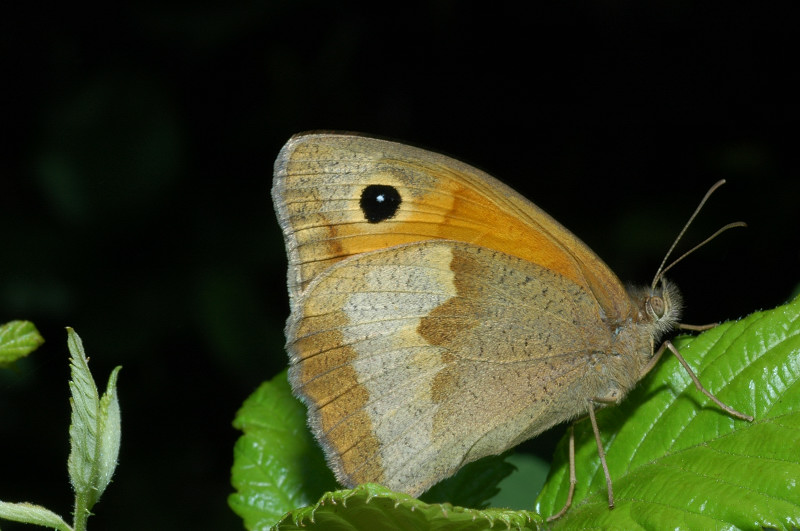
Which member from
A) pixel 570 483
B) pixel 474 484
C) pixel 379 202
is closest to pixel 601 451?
pixel 570 483

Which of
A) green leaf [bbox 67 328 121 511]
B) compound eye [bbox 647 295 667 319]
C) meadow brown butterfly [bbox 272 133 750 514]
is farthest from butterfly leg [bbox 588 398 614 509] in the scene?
green leaf [bbox 67 328 121 511]

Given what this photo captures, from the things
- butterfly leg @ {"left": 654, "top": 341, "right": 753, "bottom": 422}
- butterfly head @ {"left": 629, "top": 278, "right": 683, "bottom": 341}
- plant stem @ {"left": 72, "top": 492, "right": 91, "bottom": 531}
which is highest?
butterfly head @ {"left": 629, "top": 278, "right": 683, "bottom": 341}

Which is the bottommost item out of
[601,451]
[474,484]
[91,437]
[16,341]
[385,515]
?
[474,484]

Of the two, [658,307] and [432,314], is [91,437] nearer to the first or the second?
[432,314]

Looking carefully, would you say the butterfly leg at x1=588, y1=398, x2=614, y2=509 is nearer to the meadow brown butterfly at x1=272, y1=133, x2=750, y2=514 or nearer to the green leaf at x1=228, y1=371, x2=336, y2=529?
the meadow brown butterfly at x1=272, y1=133, x2=750, y2=514

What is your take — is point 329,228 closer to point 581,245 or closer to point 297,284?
point 297,284

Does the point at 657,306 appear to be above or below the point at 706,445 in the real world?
above

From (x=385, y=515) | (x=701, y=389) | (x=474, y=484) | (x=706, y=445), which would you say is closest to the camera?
(x=385, y=515)
